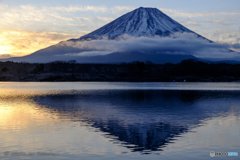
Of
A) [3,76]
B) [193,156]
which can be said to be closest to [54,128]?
[193,156]

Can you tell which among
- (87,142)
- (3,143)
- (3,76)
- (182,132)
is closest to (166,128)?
(182,132)

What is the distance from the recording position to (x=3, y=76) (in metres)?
178

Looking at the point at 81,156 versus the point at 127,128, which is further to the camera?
the point at 127,128

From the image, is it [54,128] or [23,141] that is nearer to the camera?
[23,141]

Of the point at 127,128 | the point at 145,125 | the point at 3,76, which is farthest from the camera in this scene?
the point at 3,76

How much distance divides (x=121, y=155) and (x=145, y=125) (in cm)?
949

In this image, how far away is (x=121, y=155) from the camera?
16.0m

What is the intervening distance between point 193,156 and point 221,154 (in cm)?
159

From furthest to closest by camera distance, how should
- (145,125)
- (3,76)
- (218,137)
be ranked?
(3,76), (145,125), (218,137)

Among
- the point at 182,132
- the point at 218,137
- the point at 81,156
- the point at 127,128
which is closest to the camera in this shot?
the point at 81,156

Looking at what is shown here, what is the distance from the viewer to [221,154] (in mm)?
16297

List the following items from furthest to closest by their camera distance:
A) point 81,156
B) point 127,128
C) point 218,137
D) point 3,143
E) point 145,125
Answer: point 145,125, point 127,128, point 218,137, point 3,143, point 81,156

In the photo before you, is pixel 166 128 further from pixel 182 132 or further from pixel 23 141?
pixel 23 141

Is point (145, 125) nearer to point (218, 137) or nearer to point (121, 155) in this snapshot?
point (218, 137)
